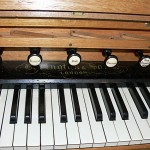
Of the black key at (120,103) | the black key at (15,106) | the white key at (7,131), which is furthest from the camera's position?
the black key at (120,103)

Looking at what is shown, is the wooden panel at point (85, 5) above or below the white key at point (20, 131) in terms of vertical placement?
above

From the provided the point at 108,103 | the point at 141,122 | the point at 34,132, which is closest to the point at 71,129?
the point at 34,132

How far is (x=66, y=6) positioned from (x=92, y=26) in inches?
7.7

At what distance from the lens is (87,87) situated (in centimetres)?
Answer: 153

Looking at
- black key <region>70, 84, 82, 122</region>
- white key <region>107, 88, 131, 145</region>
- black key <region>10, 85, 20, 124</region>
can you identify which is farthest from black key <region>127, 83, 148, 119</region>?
black key <region>10, 85, 20, 124</region>

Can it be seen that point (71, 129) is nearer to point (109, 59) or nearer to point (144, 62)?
point (109, 59)

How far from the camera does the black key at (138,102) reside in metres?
1.40

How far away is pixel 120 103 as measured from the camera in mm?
1433

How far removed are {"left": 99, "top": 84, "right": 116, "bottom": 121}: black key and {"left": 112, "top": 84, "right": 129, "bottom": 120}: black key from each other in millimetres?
53

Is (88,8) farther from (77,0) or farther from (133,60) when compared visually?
(133,60)

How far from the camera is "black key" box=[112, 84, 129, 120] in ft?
4.48

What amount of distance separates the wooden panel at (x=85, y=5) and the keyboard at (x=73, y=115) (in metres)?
0.47

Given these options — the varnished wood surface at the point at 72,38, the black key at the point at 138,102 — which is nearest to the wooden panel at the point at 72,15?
the varnished wood surface at the point at 72,38

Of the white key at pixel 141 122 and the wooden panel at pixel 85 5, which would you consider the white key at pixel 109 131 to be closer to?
the white key at pixel 141 122
